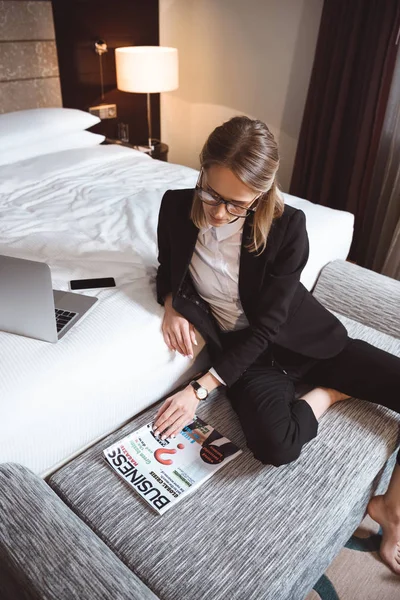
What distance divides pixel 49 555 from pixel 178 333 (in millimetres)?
614

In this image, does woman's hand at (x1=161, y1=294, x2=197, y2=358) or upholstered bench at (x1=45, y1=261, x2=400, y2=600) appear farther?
woman's hand at (x1=161, y1=294, x2=197, y2=358)

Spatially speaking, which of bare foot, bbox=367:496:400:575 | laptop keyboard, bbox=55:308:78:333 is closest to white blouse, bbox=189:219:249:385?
laptop keyboard, bbox=55:308:78:333

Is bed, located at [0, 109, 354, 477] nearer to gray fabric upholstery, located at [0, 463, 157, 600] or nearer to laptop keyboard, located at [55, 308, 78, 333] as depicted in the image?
laptop keyboard, located at [55, 308, 78, 333]

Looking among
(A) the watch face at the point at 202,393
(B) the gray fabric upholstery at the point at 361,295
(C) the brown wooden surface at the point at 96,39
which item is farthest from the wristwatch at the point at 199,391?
(C) the brown wooden surface at the point at 96,39

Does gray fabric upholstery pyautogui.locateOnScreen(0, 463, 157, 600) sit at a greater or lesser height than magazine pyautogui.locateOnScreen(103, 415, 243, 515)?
greater

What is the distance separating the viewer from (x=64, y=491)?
3.55ft

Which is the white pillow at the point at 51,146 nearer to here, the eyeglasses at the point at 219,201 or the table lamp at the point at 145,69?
the table lamp at the point at 145,69

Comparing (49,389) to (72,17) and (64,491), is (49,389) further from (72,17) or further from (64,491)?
(72,17)

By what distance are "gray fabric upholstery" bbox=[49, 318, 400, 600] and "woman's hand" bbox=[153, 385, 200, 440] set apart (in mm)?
67

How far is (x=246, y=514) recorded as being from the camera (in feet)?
3.41

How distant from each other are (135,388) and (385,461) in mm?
673

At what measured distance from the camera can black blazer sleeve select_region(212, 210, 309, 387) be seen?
1256 millimetres

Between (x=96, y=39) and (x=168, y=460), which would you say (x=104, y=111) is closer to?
(x=96, y=39)

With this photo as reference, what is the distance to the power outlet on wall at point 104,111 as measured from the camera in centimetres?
309
